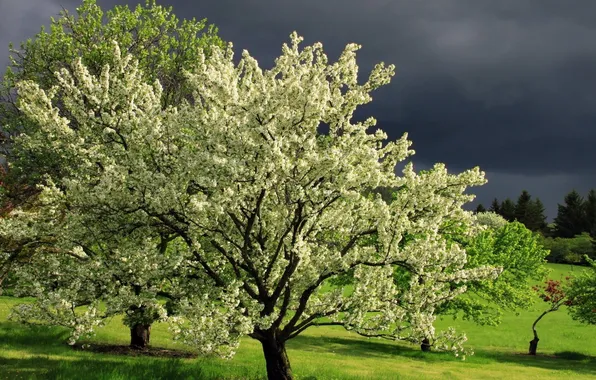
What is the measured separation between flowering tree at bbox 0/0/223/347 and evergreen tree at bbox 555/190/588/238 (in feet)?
467

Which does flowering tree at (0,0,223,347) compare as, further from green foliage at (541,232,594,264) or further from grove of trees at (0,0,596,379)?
green foliage at (541,232,594,264)

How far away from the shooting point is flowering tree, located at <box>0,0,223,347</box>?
1524 centimetres

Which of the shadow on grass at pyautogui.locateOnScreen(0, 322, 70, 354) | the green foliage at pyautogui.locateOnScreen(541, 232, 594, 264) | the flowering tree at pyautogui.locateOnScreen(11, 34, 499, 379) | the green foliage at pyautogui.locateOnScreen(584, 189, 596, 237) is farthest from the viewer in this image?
the green foliage at pyautogui.locateOnScreen(584, 189, 596, 237)

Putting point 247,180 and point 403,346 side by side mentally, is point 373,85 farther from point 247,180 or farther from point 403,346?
point 403,346

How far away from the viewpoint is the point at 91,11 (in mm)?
31469

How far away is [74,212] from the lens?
57.3ft


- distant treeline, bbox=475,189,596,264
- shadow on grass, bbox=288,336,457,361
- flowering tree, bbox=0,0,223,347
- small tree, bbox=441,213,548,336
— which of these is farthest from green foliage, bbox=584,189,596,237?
flowering tree, bbox=0,0,223,347

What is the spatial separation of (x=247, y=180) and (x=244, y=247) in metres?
2.41

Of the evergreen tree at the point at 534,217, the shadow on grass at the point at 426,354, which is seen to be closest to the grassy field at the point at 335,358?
the shadow on grass at the point at 426,354

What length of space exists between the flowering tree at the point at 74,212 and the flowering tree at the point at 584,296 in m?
39.0

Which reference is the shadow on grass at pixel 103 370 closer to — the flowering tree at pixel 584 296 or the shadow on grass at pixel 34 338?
the shadow on grass at pixel 34 338

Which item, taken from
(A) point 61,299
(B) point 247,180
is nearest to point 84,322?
(A) point 61,299

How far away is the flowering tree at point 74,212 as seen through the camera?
15242 mm

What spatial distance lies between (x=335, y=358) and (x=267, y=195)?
19843 mm
